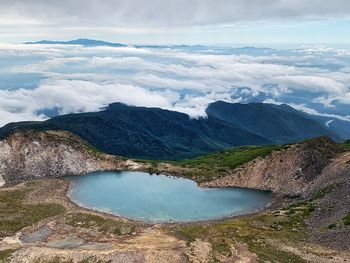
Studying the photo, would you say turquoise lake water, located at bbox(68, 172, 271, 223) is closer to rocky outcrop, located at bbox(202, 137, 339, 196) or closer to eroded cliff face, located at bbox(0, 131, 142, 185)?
rocky outcrop, located at bbox(202, 137, 339, 196)

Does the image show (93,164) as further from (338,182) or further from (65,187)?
(338,182)

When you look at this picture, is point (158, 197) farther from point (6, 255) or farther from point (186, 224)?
point (6, 255)

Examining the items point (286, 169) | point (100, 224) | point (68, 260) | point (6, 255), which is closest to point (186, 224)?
point (100, 224)

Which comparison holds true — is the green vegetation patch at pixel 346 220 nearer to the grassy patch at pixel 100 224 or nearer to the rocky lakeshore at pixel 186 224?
the rocky lakeshore at pixel 186 224

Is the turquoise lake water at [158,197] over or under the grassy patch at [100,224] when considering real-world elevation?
under

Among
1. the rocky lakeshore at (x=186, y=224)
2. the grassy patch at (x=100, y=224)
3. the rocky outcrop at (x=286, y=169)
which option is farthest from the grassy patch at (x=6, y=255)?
the rocky outcrop at (x=286, y=169)
